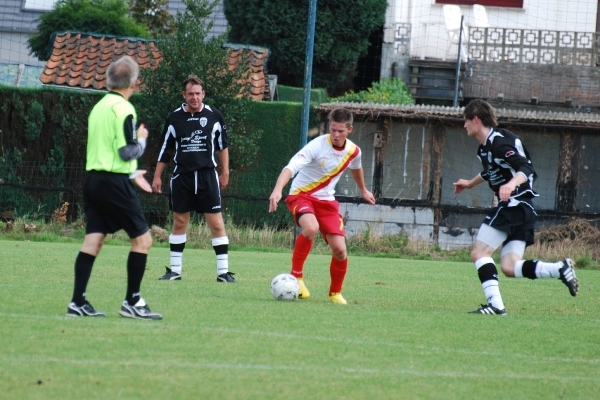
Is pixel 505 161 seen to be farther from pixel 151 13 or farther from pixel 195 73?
pixel 151 13

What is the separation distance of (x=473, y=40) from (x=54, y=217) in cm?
1256

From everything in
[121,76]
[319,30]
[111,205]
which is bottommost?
[111,205]

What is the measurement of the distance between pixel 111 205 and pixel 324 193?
10.1 ft

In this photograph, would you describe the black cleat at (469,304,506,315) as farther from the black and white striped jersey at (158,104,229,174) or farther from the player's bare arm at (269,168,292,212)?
the black and white striped jersey at (158,104,229,174)

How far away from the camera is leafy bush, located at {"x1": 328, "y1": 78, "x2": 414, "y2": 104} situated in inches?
941

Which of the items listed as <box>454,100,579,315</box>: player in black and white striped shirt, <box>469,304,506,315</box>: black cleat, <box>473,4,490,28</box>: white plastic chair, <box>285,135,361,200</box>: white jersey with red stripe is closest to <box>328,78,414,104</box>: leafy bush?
<box>473,4,490,28</box>: white plastic chair

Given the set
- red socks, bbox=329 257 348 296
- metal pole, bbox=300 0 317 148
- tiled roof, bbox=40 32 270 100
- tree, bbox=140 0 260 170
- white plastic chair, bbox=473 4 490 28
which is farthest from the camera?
white plastic chair, bbox=473 4 490 28

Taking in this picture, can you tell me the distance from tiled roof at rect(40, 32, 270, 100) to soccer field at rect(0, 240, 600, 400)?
1251 cm

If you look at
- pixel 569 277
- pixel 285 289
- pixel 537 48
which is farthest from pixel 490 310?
pixel 537 48

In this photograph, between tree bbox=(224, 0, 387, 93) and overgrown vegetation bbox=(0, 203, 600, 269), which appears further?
tree bbox=(224, 0, 387, 93)

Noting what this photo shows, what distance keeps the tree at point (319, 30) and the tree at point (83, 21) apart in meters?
4.04

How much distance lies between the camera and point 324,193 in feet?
32.1

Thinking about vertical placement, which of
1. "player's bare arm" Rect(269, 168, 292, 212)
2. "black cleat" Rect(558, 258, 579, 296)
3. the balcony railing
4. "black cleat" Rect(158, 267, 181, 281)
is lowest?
"black cleat" Rect(158, 267, 181, 281)

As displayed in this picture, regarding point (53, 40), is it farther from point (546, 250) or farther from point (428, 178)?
point (546, 250)
